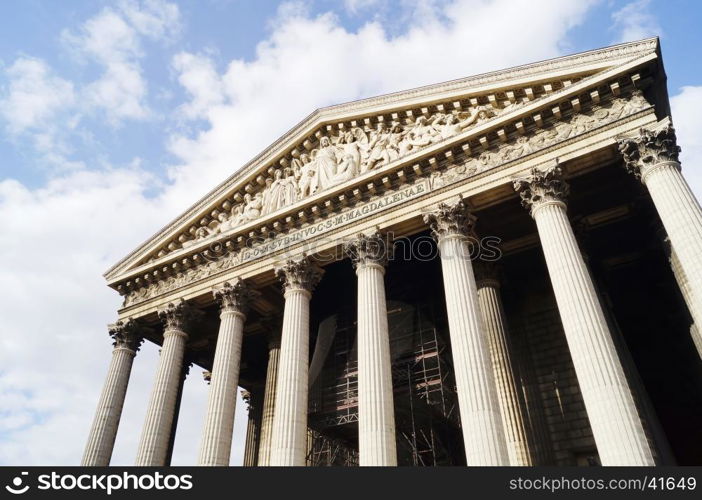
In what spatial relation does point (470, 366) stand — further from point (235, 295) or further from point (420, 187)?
point (235, 295)

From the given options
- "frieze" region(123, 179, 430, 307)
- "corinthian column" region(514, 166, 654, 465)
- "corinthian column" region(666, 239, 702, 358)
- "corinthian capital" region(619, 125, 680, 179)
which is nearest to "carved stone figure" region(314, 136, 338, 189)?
"frieze" region(123, 179, 430, 307)

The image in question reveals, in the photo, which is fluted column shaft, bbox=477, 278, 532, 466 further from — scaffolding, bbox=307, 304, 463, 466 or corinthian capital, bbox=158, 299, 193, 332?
corinthian capital, bbox=158, 299, 193, 332

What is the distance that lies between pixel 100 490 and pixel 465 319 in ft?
26.1

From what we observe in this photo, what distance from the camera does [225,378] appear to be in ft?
51.2

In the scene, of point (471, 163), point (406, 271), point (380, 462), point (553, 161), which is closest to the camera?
point (380, 462)

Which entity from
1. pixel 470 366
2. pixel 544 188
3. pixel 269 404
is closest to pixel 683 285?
pixel 544 188

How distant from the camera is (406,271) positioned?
18.5m

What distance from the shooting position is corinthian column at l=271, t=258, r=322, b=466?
13352 millimetres

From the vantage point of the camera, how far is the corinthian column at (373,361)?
1208 centimetres

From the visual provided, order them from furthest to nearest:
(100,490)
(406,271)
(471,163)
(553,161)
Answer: (406,271)
(471,163)
(553,161)
(100,490)

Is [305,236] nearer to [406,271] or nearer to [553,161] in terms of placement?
[406,271]

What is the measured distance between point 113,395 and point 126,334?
219cm

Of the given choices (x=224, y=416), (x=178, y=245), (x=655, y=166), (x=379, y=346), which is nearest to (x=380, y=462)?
(x=379, y=346)

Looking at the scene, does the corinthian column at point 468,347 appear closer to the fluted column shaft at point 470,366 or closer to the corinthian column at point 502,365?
the fluted column shaft at point 470,366
